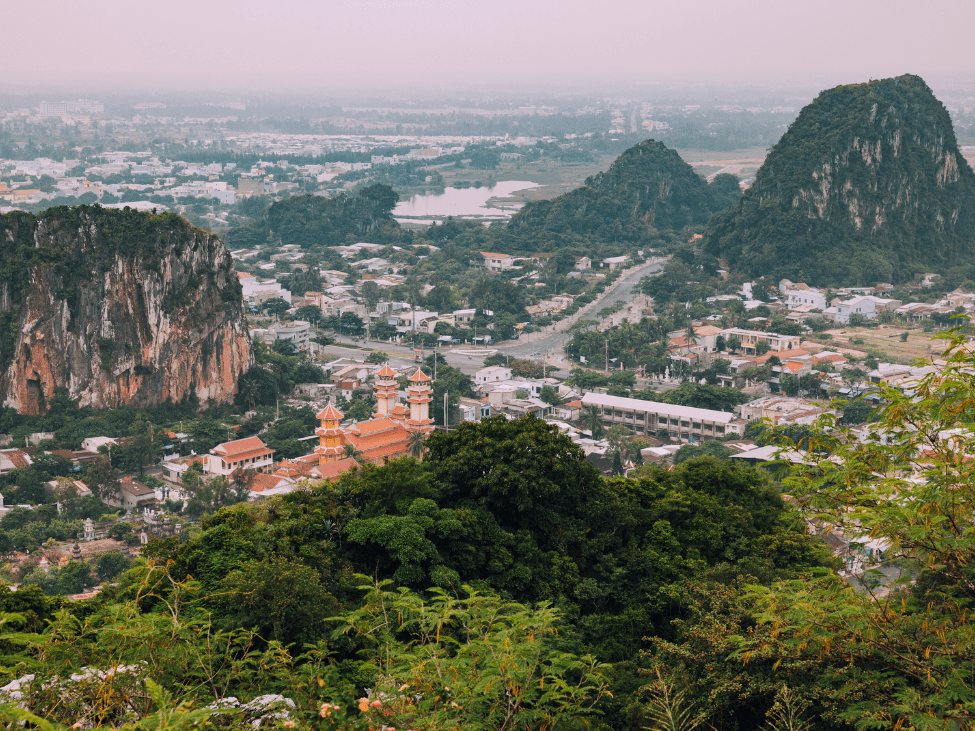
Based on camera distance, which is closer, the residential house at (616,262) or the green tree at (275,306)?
the green tree at (275,306)

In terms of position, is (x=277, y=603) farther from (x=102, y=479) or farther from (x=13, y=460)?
(x=13, y=460)

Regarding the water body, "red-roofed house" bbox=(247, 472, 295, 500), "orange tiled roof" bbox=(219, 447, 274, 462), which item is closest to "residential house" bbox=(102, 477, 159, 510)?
"orange tiled roof" bbox=(219, 447, 274, 462)

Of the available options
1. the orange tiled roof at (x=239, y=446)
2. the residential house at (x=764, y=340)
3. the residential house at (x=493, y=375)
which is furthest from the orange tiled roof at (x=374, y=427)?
the residential house at (x=764, y=340)

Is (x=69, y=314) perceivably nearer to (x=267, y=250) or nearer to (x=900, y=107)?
(x=267, y=250)

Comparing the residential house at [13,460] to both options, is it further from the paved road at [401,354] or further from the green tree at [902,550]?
the green tree at [902,550]

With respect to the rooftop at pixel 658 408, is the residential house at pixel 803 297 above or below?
above

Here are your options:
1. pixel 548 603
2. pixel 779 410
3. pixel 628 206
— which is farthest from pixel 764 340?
pixel 628 206

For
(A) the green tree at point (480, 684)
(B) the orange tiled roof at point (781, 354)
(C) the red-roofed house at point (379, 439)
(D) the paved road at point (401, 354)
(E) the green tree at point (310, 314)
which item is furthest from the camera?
(E) the green tree at point (310, 314)

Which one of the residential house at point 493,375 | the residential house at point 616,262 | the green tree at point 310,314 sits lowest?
the residential house at point 493,375
